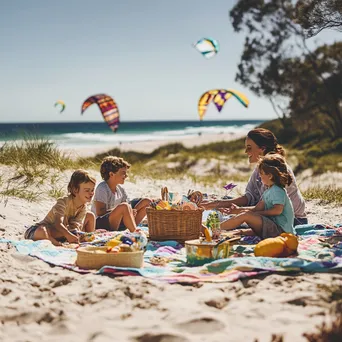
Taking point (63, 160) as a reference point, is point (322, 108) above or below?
above

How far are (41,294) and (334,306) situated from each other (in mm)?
1759

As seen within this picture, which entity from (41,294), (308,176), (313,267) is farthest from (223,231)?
(308,176)

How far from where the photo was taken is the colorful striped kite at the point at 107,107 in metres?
15.9

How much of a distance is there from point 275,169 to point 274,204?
317 mm

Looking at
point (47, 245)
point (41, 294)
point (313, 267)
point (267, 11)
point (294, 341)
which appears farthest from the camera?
point (267, 11)

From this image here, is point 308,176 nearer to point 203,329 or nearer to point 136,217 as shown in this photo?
point 136,217

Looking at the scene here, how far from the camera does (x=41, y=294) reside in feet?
10.6

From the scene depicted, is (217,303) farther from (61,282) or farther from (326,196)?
(326,196)

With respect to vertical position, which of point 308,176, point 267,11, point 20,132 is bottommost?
point 308,176

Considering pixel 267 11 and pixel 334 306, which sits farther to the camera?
pixel 267 11

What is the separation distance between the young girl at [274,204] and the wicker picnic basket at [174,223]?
51cm

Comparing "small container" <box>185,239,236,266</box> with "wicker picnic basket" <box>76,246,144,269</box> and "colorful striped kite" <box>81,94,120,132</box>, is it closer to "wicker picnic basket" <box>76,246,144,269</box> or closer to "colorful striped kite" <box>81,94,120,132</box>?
"wicker picnic basket" <box>76,246,144,269</box>

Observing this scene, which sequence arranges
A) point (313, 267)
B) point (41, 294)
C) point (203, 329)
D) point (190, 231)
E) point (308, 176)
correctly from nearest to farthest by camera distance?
point (203, 329) < point (41, 294) < point (313, 267) < point (190, 231) < point (308, 176)

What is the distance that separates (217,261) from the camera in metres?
3.71
